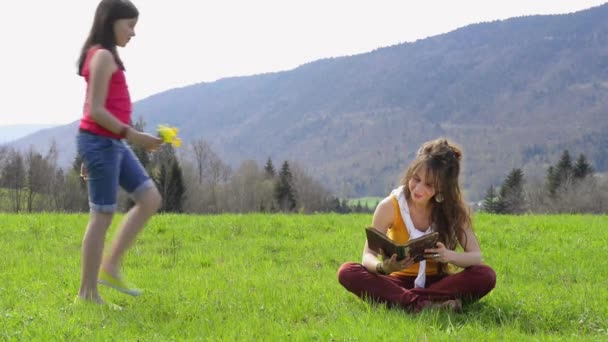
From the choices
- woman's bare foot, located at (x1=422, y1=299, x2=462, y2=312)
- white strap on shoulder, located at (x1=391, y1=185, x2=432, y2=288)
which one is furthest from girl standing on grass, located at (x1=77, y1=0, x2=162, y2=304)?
woman's bare foot, located at (x1=422, y1=299, x2=462, y2=312)

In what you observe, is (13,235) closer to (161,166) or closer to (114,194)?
(114,194)

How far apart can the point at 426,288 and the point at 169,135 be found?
2.44 meters

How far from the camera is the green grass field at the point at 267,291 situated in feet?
13.7

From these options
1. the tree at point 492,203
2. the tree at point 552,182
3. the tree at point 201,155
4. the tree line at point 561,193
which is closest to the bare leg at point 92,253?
the tree line at point 561,193

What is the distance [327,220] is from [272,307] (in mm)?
6657

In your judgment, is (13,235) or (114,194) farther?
(13,235)

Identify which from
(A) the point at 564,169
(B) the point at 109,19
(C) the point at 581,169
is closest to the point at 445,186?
(B) the point at 109,19

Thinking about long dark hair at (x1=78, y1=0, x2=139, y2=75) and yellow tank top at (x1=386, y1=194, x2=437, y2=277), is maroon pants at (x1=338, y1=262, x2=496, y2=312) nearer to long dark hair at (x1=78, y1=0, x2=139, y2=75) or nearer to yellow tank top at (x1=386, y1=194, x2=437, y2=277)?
yellow tank top at (x1=386, y1=194, x2=437, y2=277)

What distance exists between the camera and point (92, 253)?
495 cm

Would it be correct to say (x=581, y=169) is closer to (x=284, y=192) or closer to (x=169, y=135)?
(x=284, y=192)

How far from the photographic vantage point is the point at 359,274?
509 centimetres

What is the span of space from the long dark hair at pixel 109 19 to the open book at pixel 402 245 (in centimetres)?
238

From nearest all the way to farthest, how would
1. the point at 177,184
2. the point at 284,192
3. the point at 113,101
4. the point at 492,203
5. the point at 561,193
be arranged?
the point at 113,101 < the point at 177,184 < the point at 561,193 < the point at 284,192 < the point at 492,203

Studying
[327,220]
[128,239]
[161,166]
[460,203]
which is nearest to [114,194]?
[128,239]
